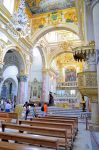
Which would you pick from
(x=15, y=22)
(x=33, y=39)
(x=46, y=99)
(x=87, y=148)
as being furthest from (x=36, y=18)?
(x=87, y=148)

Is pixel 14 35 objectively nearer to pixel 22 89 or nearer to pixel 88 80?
pixel 22 89

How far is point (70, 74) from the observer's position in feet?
88.1

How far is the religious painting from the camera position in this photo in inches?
1053

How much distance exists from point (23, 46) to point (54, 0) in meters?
4.96

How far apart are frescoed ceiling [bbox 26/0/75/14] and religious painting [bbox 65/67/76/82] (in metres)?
13.3

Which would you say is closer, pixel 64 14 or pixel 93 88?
pixel 93 88

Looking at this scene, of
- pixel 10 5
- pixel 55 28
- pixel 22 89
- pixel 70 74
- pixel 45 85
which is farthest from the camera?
pixel 70 74

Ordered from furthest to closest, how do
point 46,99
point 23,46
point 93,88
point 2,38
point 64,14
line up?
point 46,99, point 64,14, point 23,46, point 2,38, point 93,88

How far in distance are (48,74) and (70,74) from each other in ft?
24.1

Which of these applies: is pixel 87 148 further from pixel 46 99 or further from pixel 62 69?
pixel 62 69

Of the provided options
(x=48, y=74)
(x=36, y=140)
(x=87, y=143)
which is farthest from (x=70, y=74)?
(x=36, y=140)

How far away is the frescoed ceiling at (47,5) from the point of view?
14.6 m

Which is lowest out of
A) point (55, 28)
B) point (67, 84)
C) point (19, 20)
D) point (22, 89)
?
point (22, 89)

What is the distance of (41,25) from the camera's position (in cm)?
1565
